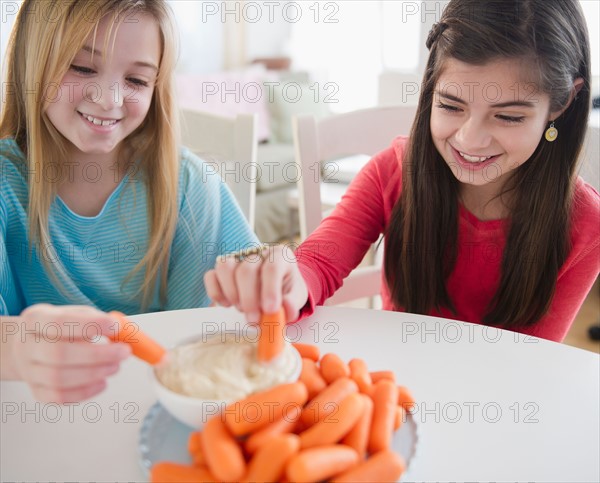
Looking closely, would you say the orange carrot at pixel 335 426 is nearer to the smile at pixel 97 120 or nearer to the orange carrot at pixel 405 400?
the orange carrot at pixel 405 400

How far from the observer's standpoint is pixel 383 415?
65 cm

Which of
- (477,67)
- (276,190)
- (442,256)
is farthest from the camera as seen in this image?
(276,190)

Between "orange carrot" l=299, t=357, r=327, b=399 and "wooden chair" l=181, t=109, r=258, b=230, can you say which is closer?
"orange carrot" l=299, t=357, r=327, b=399

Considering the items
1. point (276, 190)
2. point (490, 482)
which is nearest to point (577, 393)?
point (490, 482)

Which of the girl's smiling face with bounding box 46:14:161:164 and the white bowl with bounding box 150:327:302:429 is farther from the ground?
the girl's smiling face with bounding box 46:14:161:164

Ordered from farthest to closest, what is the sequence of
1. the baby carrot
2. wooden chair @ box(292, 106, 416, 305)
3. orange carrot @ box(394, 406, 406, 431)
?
wooden chair @ box(292, 106, 416, 305) < orange carrot @ box(394, 406, 406, 431) < the baby carrot

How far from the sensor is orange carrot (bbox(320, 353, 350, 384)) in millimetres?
724

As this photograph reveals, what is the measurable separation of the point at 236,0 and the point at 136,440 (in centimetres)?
486

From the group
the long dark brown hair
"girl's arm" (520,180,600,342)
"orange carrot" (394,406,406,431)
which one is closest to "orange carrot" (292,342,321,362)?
"orange carrot" (394,406,406,431)

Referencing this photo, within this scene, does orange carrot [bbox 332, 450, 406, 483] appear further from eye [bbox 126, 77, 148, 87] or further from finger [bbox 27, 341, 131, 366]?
eye [bbox 126, 77, 148, 87]

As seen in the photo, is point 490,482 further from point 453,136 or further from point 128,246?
point 128,246

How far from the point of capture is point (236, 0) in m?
5.02

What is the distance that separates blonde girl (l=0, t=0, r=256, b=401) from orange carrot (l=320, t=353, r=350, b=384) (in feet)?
2.00

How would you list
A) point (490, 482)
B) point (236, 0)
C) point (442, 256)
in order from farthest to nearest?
point (236, 0)
point (442, 256)
point (490, 482)
